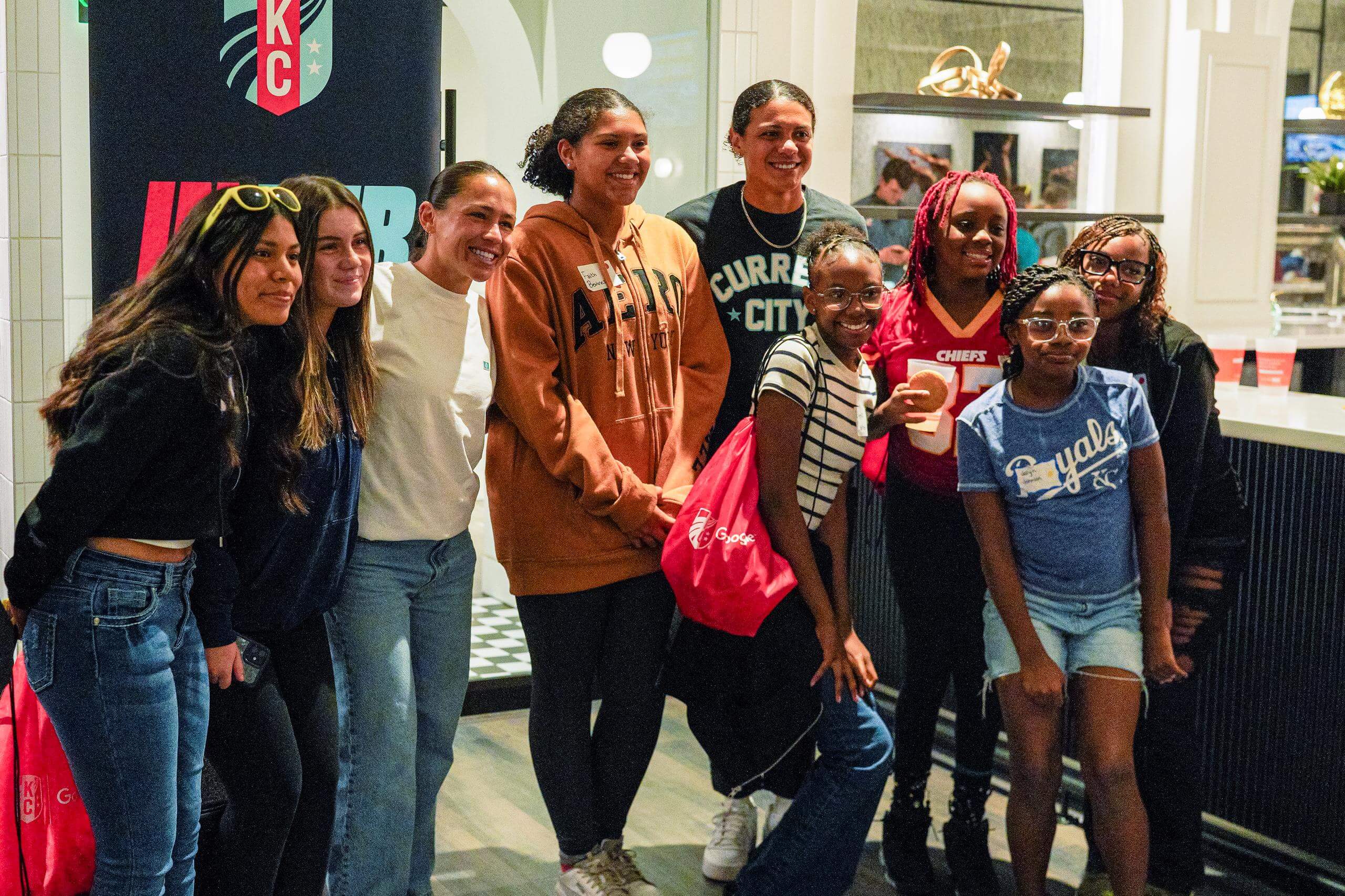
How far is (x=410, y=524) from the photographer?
2.28 m

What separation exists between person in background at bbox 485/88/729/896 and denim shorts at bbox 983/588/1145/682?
27.8 inches

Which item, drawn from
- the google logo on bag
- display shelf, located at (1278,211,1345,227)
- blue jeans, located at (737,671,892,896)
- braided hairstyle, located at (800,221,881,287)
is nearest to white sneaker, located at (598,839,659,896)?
blue jeans, located at (737,671,892,896)

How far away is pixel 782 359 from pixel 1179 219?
4105 millimetres

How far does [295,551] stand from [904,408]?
1.12 metres

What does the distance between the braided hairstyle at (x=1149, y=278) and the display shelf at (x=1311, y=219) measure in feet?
18.6

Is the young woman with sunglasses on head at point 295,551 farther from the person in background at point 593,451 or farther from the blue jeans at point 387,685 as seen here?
the person in background at point 593,451

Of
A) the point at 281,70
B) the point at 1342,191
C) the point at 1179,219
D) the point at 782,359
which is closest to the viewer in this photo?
the point at 782,359

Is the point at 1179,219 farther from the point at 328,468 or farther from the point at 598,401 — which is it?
the point at 328,468

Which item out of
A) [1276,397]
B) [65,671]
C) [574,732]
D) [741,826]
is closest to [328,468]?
[65,671]

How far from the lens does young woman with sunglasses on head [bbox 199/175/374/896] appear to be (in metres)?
2.07

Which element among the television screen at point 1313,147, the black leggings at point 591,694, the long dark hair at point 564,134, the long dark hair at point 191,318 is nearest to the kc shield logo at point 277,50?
the long dark hair at point 564,134

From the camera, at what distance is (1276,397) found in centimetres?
349

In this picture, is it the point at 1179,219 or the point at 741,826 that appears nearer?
the point at 741,826

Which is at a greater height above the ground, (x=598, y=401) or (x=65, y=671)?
(x=598, y=401)
